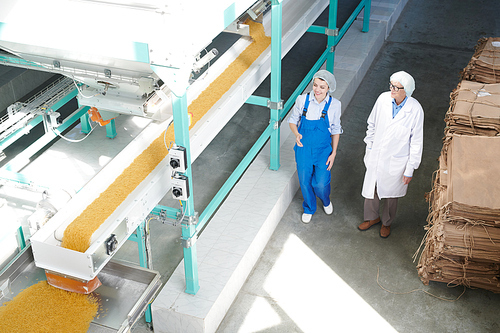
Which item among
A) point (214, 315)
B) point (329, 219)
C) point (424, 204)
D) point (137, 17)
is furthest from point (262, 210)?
point (137, 17)

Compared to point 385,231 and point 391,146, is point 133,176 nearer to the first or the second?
point 391,146

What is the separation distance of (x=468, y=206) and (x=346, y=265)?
1292mm

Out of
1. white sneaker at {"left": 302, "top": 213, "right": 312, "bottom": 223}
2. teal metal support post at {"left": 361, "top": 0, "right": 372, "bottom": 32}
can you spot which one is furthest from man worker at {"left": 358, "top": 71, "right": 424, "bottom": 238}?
teal metal support post at {"left": 361, "top": 0, "right": 372, "bottom": 32}

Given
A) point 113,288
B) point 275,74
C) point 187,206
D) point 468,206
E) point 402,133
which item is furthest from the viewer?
point 275,74

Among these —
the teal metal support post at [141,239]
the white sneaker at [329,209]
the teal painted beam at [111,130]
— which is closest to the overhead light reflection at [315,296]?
the white sneaker at [329,209]

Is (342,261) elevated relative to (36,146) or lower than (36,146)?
lower

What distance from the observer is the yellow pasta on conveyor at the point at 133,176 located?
9.99 feet

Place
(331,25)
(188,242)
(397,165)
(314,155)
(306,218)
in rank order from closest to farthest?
1. (188,242)
2. (397,165)
3. (314,155)
4. (306,218)
5. (331,25)

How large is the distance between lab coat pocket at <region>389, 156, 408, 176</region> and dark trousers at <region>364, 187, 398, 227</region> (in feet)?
1.22

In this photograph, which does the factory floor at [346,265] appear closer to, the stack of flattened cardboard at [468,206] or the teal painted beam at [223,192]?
the stack of flattened cardboard at [468,206]

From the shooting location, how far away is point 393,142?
15.2 feet

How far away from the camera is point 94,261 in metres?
2.92

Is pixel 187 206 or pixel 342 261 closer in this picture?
pixel 187 206

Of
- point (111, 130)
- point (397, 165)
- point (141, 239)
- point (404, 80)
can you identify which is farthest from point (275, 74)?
point (111, 130)
